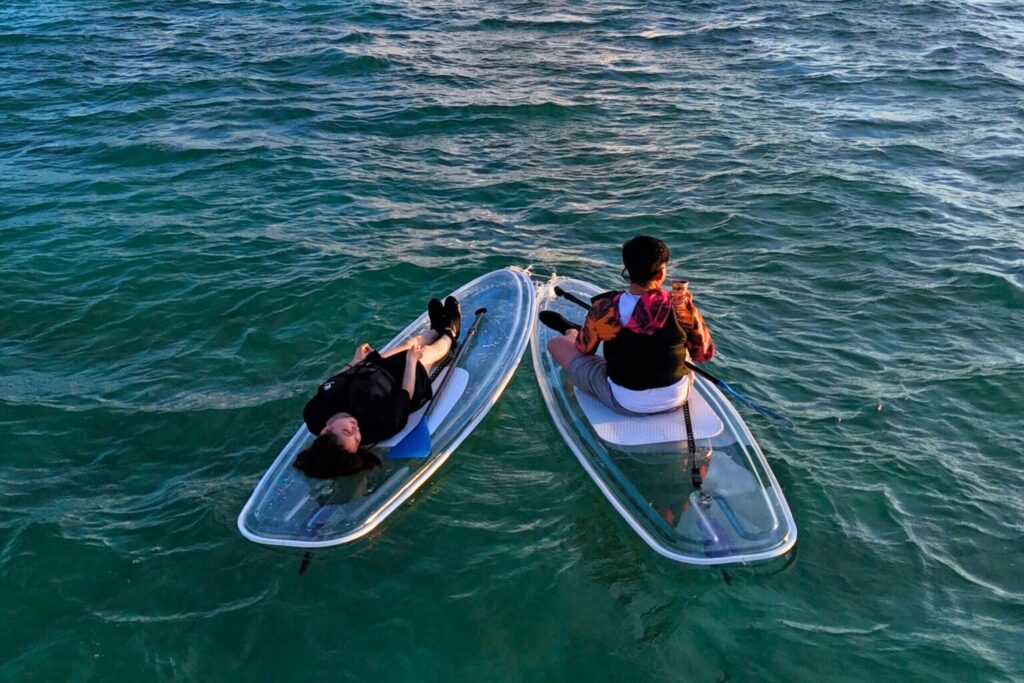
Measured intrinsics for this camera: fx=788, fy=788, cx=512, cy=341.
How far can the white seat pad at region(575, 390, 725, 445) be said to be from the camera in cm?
641

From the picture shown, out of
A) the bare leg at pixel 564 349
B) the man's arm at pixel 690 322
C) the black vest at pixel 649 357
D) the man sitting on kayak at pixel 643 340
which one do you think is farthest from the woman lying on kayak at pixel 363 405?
the man's arm at pixel 690 322

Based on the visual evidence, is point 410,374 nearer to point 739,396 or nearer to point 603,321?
point 603,321

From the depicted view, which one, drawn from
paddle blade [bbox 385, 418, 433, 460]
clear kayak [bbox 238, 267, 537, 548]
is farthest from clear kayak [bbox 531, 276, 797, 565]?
paddle blade [bbox 385, 418, 433, 460]

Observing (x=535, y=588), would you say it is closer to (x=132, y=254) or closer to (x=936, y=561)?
(x=936, y=561)

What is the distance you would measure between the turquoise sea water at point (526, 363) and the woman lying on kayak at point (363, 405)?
1.93ft

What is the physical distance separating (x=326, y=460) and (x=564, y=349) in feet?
8.22

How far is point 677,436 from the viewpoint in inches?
253

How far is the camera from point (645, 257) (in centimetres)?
573

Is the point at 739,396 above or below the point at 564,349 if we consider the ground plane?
below

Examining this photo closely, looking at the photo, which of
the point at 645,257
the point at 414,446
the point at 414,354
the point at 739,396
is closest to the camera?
the point at 645,257

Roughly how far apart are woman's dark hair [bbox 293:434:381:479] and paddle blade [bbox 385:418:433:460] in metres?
0.49

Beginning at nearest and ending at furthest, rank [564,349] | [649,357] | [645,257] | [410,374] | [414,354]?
1. [645,257]
2. [649,357]
3. [410,374]
4. [414,354]
5. [564,349]

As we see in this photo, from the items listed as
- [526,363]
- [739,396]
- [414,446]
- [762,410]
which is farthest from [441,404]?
[762,410]

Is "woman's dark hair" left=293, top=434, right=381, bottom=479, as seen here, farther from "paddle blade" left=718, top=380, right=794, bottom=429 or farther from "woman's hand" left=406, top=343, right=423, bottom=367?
"paddle blade" left=718, top=380, right=794, bottom=429
